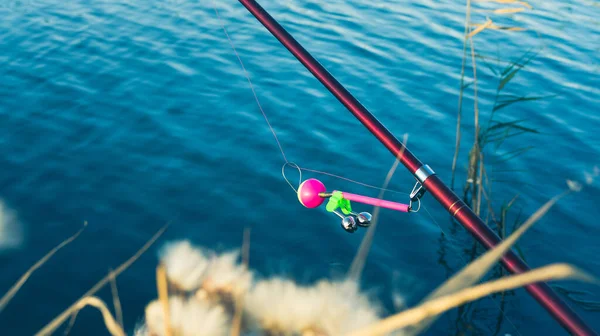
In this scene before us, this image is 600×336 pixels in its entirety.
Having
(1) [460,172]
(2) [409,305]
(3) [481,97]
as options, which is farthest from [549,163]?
(2) [409,305]

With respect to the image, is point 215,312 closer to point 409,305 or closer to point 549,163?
point 409,305

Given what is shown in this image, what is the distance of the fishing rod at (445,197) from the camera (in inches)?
76.7

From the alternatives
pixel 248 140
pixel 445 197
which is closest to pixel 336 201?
pixel 445 197

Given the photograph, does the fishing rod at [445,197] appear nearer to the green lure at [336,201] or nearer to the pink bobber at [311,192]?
the green lure at [336,201]

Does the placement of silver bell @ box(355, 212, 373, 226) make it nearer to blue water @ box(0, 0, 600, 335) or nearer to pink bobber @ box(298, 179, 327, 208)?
pink bobber @ box(298, 179, 327, 208)

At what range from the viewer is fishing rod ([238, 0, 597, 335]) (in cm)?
195

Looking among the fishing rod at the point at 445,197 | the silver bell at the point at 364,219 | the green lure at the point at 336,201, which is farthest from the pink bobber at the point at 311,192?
the fishing rod at the point at 445,197

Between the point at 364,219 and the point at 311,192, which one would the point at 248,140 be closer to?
the point at 311,192

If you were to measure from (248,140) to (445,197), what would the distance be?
3547 millimetres

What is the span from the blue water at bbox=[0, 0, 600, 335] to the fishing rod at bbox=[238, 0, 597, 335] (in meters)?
1.46

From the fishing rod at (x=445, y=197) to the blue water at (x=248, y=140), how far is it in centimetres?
146

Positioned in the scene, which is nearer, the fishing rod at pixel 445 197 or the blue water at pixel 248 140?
the fishing rod at pixel 445 197

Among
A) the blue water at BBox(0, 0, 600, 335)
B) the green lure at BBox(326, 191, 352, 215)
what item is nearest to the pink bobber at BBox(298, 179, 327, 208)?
the green lure at BBox(326, 191, 352, 215)

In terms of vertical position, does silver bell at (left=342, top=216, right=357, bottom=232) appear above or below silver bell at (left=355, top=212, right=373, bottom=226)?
below
